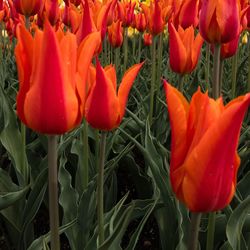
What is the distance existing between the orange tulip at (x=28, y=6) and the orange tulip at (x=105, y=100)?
922 millimetres

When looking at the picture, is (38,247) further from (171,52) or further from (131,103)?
(131,103)

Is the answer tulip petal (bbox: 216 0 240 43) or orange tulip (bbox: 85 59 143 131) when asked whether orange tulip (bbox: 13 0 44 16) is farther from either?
orange tulip (bbox: 85 59 143 131)

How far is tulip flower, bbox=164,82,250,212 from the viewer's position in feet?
2.16

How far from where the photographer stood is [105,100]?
0.98m

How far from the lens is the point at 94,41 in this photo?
86 cm

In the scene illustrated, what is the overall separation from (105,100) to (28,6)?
3.26 feet

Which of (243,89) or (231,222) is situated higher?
(231,222)

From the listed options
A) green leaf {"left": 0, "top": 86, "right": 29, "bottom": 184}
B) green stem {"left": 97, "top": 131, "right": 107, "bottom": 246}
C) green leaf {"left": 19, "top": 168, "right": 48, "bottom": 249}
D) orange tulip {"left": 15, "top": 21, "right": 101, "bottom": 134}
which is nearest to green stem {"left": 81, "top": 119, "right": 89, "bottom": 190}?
green leaf {"left": 19, "top": 168, "right": 48, "bottom": 249}

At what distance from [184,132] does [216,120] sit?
6 cm

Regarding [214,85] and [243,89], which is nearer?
[214,85]

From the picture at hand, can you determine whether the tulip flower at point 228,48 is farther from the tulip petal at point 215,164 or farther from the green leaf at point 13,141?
the tulip petal at point 215,164

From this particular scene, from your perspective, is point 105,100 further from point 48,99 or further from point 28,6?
point 28,6

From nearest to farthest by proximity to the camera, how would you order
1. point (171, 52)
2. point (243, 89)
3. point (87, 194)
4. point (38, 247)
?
point (38, 247), point (87, 194), point (171, 52), point (243, 89)

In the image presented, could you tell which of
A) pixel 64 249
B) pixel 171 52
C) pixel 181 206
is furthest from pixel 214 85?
pixel 64 249
